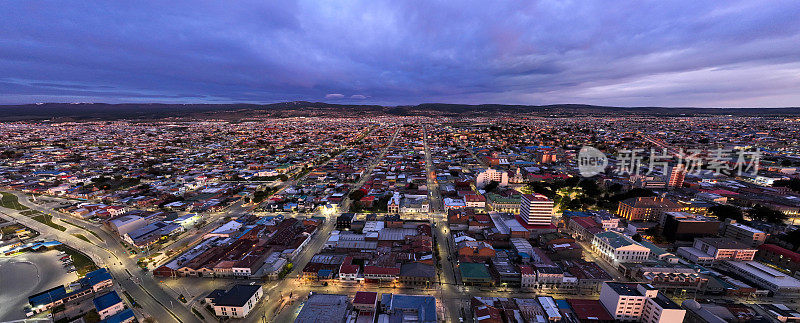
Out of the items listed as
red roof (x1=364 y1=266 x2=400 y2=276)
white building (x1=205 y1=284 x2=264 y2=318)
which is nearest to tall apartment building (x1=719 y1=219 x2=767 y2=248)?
red roof (x1=364 y1=266 x2=400 y2=276)

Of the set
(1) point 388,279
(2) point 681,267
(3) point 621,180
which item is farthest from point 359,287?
(3) point 621,180

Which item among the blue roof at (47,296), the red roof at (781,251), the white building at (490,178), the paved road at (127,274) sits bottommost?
the paved road at (127,274)

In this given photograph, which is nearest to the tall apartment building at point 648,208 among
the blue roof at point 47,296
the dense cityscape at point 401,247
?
the dense cityscape at point 401,247

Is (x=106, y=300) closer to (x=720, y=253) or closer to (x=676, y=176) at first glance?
(x=720, y=253)

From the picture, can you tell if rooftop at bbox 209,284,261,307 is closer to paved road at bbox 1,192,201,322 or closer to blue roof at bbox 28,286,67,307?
paved road at bbox 1,192,201,322

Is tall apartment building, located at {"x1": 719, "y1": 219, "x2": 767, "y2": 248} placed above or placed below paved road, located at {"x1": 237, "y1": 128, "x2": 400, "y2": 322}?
above

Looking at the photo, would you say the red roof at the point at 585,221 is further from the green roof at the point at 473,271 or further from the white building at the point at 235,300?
Result: the white building at the point at 235,300
